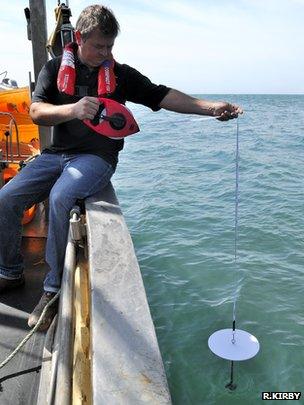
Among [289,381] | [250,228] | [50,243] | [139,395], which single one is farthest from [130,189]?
[139,395]

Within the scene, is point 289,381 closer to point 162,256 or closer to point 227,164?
point 162,256

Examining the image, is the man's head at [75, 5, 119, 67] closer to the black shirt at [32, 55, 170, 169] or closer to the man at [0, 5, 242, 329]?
the man at [0, 5, 242, 329]

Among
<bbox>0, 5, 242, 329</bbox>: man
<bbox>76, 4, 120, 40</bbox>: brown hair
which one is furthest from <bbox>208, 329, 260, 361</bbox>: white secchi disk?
<bbox>76, 4, 120, 40</bbox>: brown hair

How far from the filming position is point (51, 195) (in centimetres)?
302

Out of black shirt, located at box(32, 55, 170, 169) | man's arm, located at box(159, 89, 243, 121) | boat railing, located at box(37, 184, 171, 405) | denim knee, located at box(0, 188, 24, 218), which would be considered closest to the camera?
boat railing, located at box(37, 184, 171, 405)

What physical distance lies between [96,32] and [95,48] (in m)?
0.16

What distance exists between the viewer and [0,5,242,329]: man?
3.01m

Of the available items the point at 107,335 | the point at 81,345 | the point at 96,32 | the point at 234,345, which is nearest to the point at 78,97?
the point at 96,32

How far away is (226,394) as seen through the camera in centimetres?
435

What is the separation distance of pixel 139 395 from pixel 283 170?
49.5 feet
